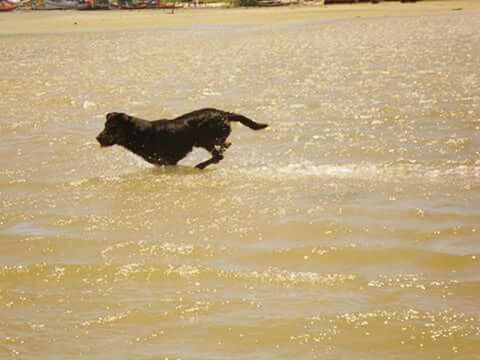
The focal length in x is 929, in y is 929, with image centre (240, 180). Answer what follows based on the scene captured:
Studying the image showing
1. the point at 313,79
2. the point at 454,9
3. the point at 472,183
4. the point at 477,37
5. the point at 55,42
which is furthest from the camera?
the point at 454,9

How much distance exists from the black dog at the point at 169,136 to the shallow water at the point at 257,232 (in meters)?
0.20

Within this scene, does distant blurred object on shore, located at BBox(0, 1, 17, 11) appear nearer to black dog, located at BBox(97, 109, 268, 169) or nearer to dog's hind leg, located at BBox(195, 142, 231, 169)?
black dog, located at BBox(97, 109, 268, 169)

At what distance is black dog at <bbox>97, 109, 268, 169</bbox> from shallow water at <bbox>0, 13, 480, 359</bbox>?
201mm

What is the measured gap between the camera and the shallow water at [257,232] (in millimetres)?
4797

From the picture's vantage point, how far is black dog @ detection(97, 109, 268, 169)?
9.66 m

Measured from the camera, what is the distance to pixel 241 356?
4508 mm

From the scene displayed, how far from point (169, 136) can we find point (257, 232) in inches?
123

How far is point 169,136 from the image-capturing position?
9.64m

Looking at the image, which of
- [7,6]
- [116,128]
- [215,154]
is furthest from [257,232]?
[7,6]

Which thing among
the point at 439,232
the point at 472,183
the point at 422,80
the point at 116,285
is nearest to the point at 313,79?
the point at 422,80

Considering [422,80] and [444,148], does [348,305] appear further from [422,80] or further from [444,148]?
[422,80]

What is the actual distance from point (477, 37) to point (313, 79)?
10295 mm

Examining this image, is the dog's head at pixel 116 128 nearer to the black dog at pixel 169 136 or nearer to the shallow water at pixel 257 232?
the black dog at pixel 169 136

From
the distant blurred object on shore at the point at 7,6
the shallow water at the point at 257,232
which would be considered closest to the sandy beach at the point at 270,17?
the shallow water at the point at 257,232
